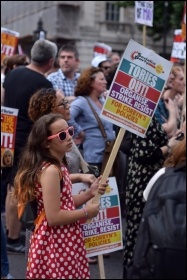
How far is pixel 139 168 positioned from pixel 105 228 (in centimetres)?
133

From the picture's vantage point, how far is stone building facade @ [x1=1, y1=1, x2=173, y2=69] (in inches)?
1854

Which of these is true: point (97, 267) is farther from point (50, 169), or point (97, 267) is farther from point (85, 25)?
point (85, 25)

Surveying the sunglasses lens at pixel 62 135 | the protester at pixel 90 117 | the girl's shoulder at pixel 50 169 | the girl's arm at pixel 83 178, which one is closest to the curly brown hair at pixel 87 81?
the protester at pixel 90 117

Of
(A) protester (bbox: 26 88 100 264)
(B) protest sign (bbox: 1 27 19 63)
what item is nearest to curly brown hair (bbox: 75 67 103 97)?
(A) protester (bbox: 26 88 100 264)

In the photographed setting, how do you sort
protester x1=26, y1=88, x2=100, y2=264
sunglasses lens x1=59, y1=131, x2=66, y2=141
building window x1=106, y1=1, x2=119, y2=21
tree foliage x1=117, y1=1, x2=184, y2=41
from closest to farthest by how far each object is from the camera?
sunglasses lens x1=59, y1=131, x2=66, y2=141, protester x1=26, y1=88, x2=100, y2=264, tree foliage x1=117, y1=1, x2=184, y2=41, building window x1=106, y1=1, x2=119, y2=21

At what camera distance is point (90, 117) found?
28.6ft

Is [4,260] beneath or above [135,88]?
beneath

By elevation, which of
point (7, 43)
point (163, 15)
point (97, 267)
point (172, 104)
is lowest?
point (163, 15)

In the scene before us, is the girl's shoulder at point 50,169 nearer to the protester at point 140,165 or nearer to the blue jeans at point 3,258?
the protester at point 140,165

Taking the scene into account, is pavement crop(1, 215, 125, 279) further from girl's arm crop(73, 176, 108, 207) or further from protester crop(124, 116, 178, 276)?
girl's arm crop(73, 176, 108, 207)

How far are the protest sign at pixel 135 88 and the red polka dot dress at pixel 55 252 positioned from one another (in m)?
0.78

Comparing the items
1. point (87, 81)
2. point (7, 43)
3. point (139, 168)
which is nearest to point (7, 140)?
point (87, 81)

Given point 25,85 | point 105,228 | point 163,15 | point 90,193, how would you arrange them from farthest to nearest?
point 163,15
point 25,85
point 105,228
point 90,193

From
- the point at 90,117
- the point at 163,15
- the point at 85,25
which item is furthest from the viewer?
the point at 85,25
